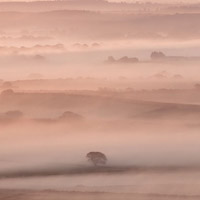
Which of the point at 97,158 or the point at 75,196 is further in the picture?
the point at 97,158

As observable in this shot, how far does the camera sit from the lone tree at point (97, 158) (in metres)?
2.47

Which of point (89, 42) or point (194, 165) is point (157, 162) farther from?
point (89, 42)

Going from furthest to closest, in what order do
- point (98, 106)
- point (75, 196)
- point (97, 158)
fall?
point (98, 106)
point (97, 158)
point (75, 196)

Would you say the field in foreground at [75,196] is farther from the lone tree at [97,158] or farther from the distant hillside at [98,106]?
the distant hillside at [98,106]

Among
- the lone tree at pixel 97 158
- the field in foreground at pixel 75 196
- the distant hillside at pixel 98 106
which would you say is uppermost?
the distant hillside at pixel 98 106

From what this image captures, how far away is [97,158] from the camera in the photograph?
2.49 m

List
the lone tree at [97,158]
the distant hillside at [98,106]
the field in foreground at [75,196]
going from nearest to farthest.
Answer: the field in foreground at [75,196], the lone tree at [97,158], the distant hillside at [98,106]

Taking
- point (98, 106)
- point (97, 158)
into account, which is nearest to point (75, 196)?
point (97, 158)

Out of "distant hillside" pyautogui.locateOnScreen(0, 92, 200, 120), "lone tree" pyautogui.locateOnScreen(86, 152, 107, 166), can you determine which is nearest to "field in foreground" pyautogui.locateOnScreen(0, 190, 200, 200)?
"lone tree" pyautogui.locateOnScreen(86, 152, 107, 166)

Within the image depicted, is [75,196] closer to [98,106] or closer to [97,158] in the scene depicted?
[97,158]

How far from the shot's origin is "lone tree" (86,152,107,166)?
247 centimetres

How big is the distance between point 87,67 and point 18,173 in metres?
1.15

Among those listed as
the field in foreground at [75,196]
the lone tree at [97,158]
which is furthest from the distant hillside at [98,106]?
the field in foreground at [75,196]

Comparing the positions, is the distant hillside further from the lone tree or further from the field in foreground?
the field in foreground
